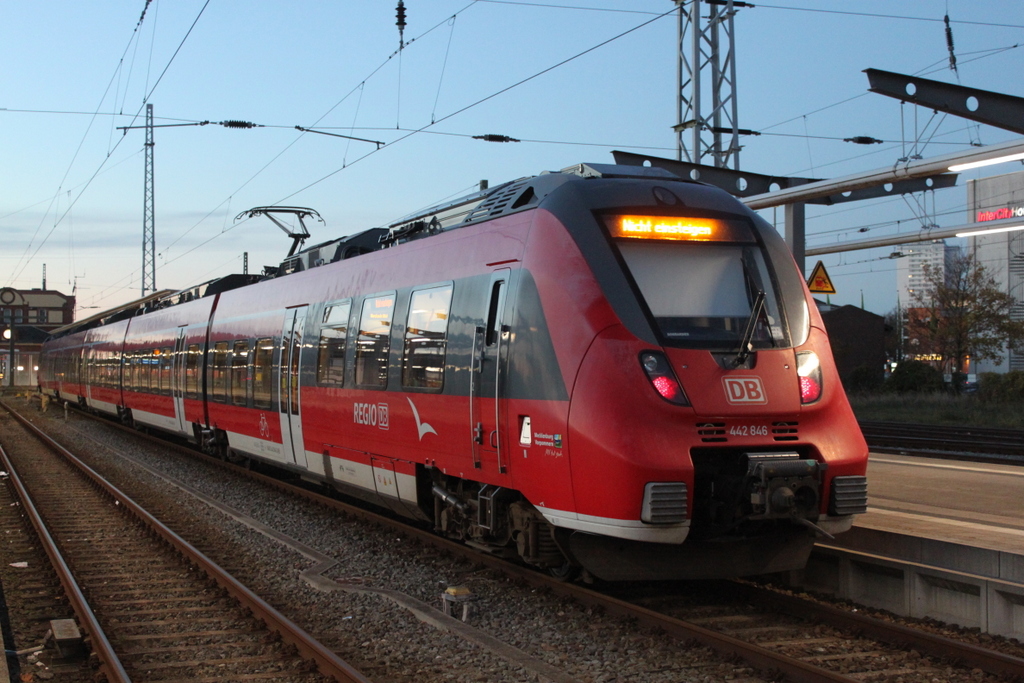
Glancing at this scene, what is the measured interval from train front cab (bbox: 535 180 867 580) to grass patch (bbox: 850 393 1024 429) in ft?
61.4

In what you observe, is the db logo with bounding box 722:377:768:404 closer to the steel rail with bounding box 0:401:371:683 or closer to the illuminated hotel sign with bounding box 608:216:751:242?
the illuminated hotel sign with bounding box 608:216:751:242

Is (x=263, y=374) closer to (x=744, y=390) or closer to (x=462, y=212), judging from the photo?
(x=462, y=212)

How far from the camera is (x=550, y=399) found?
681cm

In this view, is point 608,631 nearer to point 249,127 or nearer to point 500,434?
point 500,434

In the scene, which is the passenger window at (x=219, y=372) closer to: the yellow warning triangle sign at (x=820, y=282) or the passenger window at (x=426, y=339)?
the passenger window at (x=426, y=339)

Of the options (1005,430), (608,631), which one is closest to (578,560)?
(608,631)

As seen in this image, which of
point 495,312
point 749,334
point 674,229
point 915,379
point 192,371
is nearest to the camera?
point 749,334

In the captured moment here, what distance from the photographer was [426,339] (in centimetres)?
889

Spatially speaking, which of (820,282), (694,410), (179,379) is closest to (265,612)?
(694,410)

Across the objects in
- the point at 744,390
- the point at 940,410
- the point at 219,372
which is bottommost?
the point at 940,410

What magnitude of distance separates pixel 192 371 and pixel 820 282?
38.2 ft

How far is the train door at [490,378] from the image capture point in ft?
24.5

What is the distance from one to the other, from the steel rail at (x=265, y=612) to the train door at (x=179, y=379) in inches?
263

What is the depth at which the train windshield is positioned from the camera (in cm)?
680
